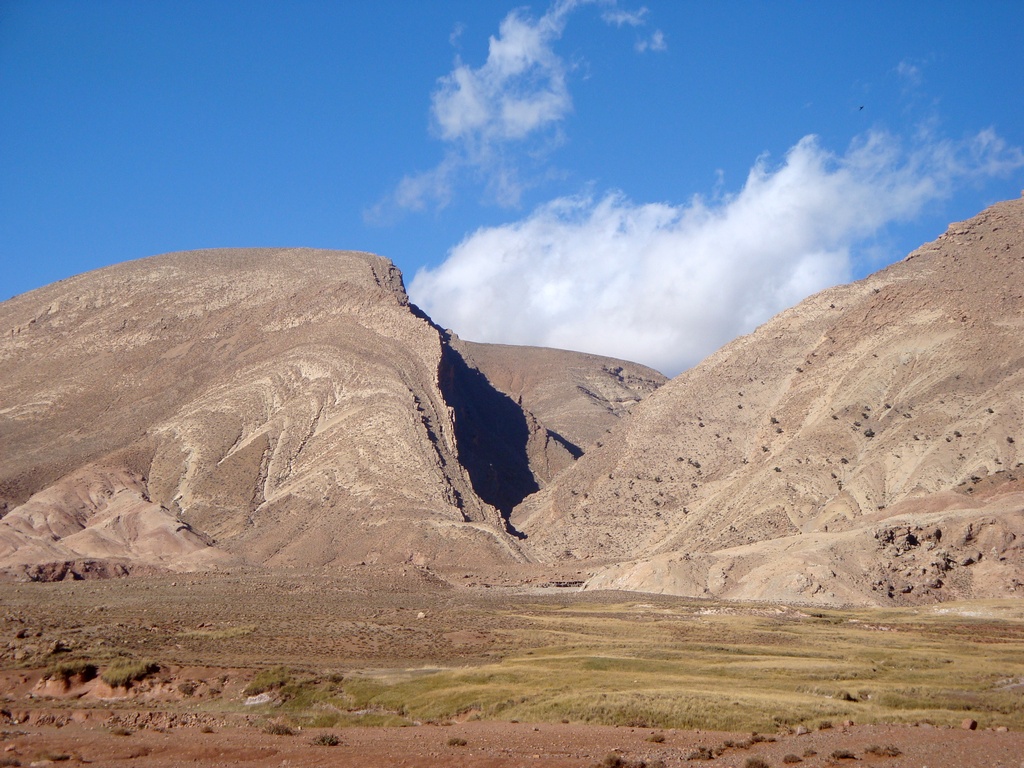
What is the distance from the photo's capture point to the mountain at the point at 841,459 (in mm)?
55031

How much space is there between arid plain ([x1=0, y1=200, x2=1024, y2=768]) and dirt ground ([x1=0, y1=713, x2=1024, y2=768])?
0.14 meters

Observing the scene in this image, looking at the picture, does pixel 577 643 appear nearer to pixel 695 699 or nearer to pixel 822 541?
pixel 695 699

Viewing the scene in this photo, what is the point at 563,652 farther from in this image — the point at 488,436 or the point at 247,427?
the point at 488,436

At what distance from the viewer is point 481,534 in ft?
244

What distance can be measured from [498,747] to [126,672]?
14.4 m

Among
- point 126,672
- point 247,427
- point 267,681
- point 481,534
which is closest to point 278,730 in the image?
point 267,681

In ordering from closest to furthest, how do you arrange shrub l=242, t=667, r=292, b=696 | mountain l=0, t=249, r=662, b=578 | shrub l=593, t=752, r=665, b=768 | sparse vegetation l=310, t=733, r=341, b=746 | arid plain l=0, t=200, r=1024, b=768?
shrub l=593, t=752, r=665, b=768
sparse vegetation l=310, t=733, r=341, b=746
arid plain l=0, t=200, r=1024, b=768
shrub l=242, t=667, r=292, b=696
mountain l=0, t=249, r=662, b=578

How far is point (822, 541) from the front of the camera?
5828cm

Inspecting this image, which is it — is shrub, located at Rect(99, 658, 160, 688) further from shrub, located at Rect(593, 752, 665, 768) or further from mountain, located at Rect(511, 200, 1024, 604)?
mountain, located at Rect(511, 200, 1024, 604)

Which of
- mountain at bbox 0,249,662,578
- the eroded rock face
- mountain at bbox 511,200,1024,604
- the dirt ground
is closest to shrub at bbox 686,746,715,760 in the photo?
the dirt ground

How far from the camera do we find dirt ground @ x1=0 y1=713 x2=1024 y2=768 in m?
20.3

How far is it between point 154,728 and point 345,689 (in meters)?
6.14

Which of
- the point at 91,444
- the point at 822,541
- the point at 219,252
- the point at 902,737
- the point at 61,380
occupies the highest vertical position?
the point at 219,252

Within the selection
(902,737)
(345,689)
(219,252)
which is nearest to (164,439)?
(219,252)
